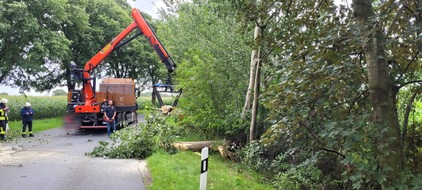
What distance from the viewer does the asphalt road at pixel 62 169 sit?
760 centimetres

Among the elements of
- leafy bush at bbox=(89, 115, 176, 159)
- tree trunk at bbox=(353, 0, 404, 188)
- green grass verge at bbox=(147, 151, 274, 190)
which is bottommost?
green grass verge at bbox=(147, 151, 274, 190)

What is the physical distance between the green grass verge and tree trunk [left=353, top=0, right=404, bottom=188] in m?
3.73

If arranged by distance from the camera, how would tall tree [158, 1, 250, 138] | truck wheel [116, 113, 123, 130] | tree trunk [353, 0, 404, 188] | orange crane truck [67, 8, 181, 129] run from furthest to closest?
truck wheel [116, 113, 123, 130] < orange crane truck [67, 8, 181, 129] < tall tree [158, 1, 250, 138] < tree trunk [353, 0, 404, 188]

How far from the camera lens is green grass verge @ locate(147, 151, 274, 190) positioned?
24.8 ft

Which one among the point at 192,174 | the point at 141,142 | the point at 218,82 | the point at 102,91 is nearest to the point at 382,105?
the point at 192,174

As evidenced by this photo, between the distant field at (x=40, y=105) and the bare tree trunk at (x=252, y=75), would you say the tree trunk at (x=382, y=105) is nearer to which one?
the bare tree trunk at (x=252, y=75)

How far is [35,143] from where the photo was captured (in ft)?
46.5

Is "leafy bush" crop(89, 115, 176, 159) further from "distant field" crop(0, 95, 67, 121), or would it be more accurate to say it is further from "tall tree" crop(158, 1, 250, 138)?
"distant field" crop(0, 95, 67, 121)

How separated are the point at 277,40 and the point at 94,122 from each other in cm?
1369

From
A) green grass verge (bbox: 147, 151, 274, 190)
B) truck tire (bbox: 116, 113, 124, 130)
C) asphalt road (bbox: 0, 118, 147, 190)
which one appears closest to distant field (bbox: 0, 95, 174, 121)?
truck tire (bbox: 116, 113, 124, 130)

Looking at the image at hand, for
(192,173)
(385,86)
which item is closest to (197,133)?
(192,173)

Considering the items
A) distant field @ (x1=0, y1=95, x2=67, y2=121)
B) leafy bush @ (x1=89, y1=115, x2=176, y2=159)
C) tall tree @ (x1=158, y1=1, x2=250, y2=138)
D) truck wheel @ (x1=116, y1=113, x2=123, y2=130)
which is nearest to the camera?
leafy bush @ (x1=89, y1=115, x2=176, y2=159)

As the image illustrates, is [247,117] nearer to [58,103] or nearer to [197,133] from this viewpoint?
[197,133]

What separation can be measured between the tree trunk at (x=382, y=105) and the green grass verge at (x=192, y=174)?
3734 millimetres
